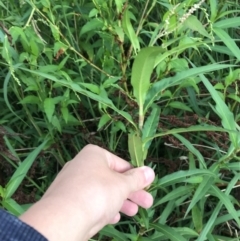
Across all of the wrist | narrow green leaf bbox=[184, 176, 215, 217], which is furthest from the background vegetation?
the wrist

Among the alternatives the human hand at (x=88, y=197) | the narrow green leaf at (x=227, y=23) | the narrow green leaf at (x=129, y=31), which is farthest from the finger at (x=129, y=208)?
the narrow green leaf at (x=227, y=23)

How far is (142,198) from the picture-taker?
3.19 feet

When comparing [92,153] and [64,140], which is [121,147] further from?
[92,153]

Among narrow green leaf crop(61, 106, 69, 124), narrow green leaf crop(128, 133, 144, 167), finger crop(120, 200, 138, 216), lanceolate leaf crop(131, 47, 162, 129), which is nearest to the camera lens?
lanceolate leaf crop(131, 47, 162, 129)

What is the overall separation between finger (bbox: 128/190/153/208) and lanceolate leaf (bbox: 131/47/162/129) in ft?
0.54

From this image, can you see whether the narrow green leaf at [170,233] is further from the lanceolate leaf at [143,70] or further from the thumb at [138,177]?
the lanceolate leaf at [143,70]

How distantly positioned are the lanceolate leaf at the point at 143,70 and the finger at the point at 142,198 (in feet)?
0.54

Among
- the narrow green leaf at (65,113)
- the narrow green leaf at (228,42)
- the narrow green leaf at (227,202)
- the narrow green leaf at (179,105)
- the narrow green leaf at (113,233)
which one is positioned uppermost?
the narrow green leaf at (228,42)

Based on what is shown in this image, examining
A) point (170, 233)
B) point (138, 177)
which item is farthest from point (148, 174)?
point (170, 233)

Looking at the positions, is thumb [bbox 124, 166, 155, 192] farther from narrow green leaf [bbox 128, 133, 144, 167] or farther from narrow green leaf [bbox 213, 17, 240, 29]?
narrow green leaf [bbox 213, 17, 240, 29]

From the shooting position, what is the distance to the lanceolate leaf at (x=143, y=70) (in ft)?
2.53

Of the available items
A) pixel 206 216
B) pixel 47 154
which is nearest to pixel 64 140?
pixel 47 154

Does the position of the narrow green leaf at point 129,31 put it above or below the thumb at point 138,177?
above

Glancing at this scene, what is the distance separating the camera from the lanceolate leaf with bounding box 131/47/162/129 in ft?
2.53
